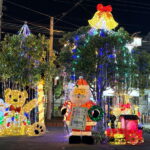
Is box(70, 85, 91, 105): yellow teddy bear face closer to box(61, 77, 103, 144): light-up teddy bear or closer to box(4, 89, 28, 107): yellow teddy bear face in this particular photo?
box(61, 77, 103, 144): light-up teddy bear

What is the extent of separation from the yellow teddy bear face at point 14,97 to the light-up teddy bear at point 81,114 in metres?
3.44

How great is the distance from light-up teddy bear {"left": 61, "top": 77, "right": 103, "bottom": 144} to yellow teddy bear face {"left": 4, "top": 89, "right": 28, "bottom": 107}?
11.3ft

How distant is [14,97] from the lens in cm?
1464

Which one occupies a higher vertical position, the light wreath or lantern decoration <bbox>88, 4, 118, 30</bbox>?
lantern decoration <bbox>88, 4, 118, 30</bbox>

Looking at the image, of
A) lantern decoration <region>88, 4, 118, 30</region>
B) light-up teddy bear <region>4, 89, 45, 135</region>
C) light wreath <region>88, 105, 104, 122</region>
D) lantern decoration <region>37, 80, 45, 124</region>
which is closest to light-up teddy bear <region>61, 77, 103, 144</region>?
light wreath <region>88, 105, 104, 122</region>

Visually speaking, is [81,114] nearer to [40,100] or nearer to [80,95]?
[80,95]

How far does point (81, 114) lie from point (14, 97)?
444 cm

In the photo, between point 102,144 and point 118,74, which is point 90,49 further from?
point 102,144

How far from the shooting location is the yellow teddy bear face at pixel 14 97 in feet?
48.0

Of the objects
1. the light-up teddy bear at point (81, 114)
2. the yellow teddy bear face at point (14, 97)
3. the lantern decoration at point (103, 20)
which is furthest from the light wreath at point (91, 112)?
the lantern decoration at point (103, 20)

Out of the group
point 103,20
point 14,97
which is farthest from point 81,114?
point 103,20

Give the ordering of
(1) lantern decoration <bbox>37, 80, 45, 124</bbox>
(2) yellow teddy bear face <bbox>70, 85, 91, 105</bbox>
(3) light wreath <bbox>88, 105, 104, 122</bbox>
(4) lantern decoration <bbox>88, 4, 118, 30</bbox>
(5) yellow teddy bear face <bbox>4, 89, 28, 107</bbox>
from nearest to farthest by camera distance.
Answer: (3) light wreath <bbox>88, 105, 104, 122</bbox> < (2) yellow teddy bear face <bbox>70, 85, 91, 105</bbox> < (5) yellow teddy bear face <bbox>4, 89, 28, 107</bbox> < (4) lantern decoration <bbox>88, 4, 118, 30</bbox> < (1) lantern decoration <bbox>37, 80, 45, 124</bbox>

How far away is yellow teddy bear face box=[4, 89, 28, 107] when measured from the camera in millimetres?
14633

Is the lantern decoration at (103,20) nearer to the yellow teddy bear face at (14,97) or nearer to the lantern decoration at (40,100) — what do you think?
the lantern decoration at (40,100)
